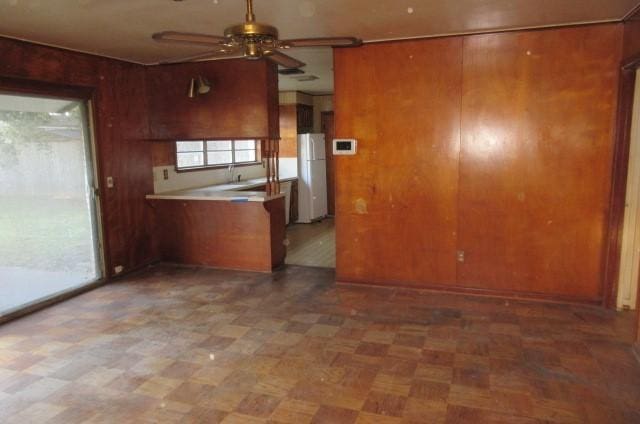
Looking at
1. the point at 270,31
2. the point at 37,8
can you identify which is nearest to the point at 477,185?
the point at 270,31

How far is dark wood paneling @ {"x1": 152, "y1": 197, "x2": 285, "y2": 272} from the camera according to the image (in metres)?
4.90

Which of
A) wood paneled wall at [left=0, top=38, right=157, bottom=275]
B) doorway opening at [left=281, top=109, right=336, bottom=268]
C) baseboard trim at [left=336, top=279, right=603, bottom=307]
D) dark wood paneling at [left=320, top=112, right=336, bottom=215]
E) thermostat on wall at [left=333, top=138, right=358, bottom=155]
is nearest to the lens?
baseboard trim at [left=336, top=279, right=603, bottom=307]

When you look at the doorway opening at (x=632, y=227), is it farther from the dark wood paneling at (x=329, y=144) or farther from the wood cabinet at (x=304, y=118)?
the dark wood paneling at (x=329, y=144)

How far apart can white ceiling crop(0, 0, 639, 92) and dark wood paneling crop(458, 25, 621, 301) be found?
0.81 feet

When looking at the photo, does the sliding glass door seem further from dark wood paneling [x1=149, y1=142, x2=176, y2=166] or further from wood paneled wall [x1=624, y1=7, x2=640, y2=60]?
wood paneled wall [x1=624, y1=7, x2=640, y2=60]

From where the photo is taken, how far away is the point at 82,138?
4.38 m

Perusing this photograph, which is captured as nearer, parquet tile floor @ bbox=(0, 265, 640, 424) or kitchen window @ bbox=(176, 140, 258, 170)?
parquet tile floor @ bbox=(0, 265, 640, 424)

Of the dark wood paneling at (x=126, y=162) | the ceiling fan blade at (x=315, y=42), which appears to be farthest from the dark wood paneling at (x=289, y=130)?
the ceiling fan blade at (x=315, y=42)

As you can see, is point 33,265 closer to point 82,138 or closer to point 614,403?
point 82,138

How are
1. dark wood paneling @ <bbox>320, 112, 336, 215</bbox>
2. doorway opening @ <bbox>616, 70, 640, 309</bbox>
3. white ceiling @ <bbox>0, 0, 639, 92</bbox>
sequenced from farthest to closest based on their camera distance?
1. dark wood paneling @ <bbox>320, 112, 336, 215</bbox>
2. doorway opening @ <bbox>616, 70, 640, 309</bbox>
3. white ceiling @ <bbox>0, 0, 639, 92</bbox>

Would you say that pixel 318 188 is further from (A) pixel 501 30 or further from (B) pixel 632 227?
(B) pixel 632 227

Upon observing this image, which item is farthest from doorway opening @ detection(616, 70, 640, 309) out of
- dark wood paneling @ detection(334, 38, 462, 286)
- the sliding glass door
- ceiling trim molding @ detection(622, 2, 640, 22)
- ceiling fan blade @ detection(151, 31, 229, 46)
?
the sliding glass door

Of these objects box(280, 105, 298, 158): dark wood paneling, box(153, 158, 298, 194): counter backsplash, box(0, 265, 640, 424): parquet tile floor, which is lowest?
box(0, 265, 640, 424): parquet tile floor

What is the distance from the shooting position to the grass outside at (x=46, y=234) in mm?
3729
